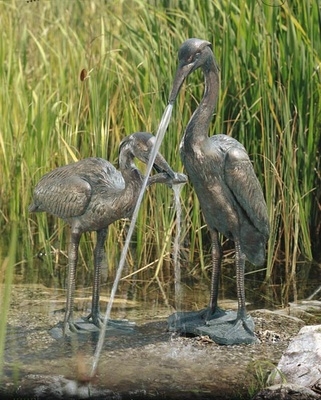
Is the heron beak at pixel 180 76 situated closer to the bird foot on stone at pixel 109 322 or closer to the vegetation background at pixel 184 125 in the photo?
the bird foot on stone at pixel 109 322

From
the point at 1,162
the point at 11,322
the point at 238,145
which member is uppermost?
the point at 238,145

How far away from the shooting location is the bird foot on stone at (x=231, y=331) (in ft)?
13.1

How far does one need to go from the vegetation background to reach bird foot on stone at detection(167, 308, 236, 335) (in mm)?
584

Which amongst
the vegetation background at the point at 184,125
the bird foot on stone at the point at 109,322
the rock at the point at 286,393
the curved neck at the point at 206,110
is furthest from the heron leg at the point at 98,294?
the rock at the point at 286,393

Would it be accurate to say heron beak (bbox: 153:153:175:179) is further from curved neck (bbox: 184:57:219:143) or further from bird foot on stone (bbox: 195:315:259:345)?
bird foot on stone (bbox: 195:315:259:345)

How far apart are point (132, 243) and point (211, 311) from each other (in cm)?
133

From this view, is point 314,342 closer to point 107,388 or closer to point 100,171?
point 107,388

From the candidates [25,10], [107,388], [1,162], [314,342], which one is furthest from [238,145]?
[25,10]

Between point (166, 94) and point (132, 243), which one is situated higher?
point (166, 94)

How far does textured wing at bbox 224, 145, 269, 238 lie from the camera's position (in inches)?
153

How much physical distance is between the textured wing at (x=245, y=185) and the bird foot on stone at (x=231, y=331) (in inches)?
14.5

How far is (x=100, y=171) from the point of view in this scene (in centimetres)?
401

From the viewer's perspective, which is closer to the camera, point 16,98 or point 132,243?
point 132,243

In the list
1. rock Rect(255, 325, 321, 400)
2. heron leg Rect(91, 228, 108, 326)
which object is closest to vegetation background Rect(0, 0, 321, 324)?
heron leg Rect(91, 228, 108, 326)
